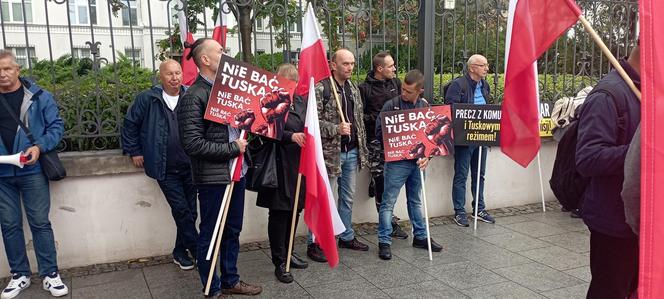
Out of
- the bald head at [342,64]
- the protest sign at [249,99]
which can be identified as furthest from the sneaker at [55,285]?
the bald head at [342,64]

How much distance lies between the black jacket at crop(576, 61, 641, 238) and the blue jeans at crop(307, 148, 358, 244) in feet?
9.23

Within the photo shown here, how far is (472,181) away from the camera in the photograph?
6414 mm

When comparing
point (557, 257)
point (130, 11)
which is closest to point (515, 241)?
point (557, 257)

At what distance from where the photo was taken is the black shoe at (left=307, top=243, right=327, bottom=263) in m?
5.01

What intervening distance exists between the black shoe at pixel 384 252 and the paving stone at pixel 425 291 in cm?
65

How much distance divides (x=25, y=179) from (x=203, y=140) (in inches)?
65.0

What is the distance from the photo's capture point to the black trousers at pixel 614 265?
2568 millimetres

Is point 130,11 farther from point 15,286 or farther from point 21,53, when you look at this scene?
point 15,286

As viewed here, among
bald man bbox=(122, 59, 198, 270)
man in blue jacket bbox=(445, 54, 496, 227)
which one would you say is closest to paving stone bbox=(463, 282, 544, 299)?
man in blue jacket bbox=(445, 54, 496, 227)

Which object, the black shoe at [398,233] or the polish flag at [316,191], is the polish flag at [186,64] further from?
the black shoe at [398,233]

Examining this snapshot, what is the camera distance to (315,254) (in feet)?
16.6

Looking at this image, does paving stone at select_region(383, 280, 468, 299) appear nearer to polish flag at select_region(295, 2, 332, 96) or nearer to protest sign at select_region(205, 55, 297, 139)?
protest sign at select_region(205, 55, 297, 139)

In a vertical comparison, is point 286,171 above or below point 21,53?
below

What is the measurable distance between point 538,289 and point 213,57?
10.3ft
